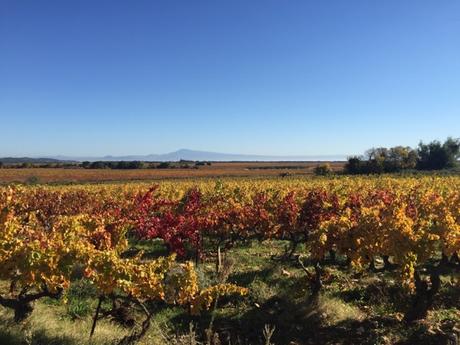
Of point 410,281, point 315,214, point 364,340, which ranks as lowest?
point 364,340

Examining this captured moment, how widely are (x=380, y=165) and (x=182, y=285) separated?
239ft

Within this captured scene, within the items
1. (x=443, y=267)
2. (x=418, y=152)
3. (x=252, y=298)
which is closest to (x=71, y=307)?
(x=252, y=298)

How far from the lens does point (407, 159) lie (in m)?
82.2

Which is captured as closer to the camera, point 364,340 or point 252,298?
point 364,340

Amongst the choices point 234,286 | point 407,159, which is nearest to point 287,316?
point 234,286

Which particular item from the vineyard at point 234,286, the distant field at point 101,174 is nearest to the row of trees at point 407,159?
the distant field at point 101,174

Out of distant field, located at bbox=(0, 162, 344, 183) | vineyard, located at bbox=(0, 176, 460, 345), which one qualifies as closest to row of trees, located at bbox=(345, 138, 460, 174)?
distant field, located at bbox=(0, 162, 344, 183)

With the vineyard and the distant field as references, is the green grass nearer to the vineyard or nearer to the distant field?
the vineyard

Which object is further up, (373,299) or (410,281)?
(410,281)

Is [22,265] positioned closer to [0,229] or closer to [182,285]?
[0,229]

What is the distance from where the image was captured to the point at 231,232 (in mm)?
16344

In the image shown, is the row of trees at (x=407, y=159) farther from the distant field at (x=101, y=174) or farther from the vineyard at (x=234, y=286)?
the vineyard at (x=234, y=286)

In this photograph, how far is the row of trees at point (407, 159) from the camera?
76.6 metres

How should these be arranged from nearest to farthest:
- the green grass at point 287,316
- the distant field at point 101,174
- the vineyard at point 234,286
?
the vineyard at point 234,286, the green grass at point 287,316, the distant field at point 101,174
